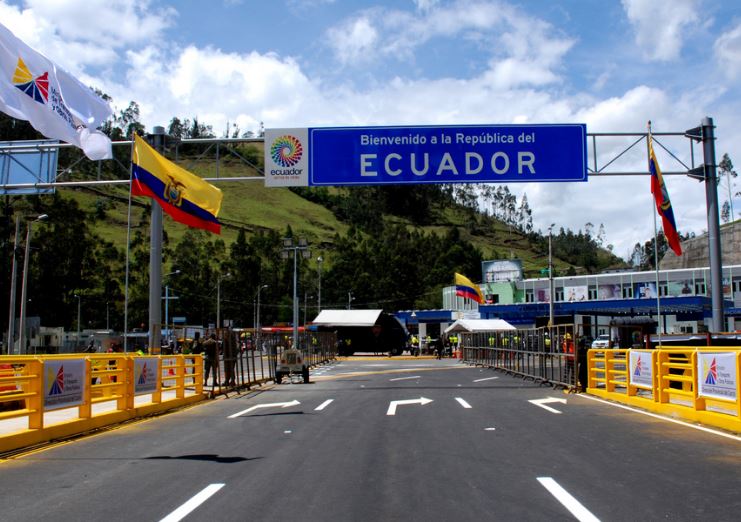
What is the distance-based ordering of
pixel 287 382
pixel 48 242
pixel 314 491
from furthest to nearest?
pixel 48 242
pixel 287 382
pixel 314 491

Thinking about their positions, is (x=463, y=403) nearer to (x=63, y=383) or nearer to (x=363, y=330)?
(x=63, y=383)

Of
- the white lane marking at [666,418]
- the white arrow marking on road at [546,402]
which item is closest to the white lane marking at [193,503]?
the white lane marking at [666,418]

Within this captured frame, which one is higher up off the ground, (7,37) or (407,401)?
(7,37)

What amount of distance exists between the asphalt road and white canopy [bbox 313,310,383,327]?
1910 inches

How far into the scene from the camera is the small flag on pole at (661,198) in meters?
19.2

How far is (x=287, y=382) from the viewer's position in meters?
26.7

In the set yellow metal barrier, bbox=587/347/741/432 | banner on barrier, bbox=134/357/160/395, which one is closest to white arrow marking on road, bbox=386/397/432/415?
yellow metal barrier, bbox=587/347/741/432

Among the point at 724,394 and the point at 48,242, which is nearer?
the point at 724,394

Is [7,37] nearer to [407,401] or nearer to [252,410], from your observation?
[252,410]

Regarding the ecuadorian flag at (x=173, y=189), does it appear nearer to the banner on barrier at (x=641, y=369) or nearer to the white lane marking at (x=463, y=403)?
the white lane marking at (x=463, y=403)

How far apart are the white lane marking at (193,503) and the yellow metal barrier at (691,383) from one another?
844 centimetres

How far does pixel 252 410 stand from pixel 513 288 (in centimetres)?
9186

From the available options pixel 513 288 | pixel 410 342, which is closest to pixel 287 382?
pixel 410 342

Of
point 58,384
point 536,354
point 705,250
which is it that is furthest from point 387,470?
point 705,250
